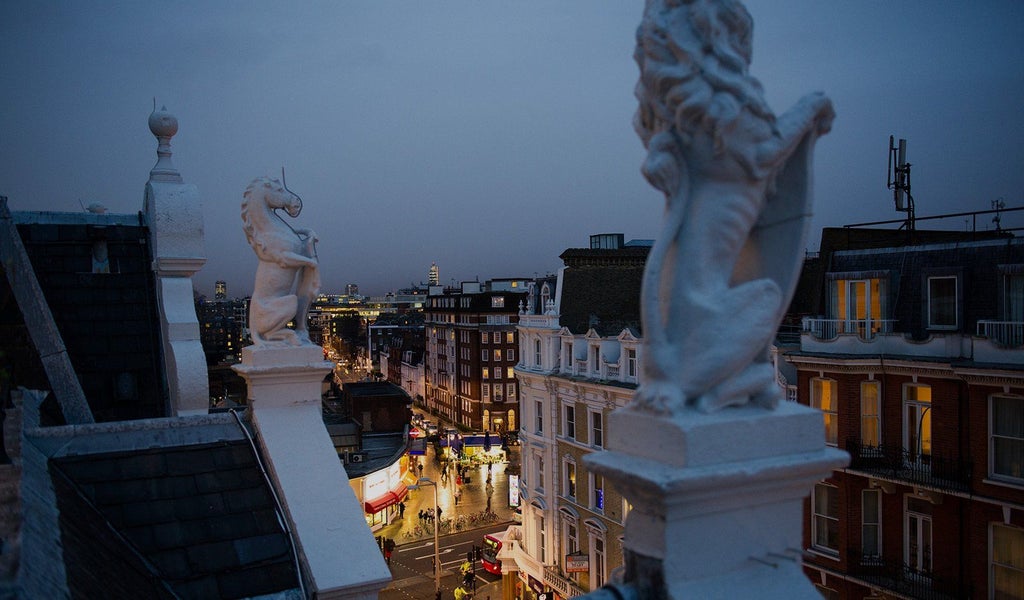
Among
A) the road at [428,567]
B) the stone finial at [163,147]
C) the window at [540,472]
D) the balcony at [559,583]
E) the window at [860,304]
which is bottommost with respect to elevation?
the road at [428,567]

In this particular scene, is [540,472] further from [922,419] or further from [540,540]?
[922,419]

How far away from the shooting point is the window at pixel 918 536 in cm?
1762

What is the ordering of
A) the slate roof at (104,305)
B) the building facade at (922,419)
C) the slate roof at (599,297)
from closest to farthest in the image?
the slate roof at (104,305) → the building facade at (922,419) → the slate roof at (599,297)

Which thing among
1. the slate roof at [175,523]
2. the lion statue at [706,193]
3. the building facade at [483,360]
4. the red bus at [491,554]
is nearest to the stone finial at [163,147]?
the slate roof at [175,523]

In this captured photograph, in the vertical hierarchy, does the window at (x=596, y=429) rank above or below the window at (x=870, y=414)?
below

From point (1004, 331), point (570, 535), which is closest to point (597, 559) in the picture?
point (570, 535)

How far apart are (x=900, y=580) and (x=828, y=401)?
4.58m

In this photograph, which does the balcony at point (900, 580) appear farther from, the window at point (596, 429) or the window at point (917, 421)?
the window at point (596, 429)

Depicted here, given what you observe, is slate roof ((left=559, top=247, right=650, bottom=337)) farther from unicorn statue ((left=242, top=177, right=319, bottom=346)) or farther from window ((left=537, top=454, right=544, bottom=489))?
unicorn statue ((left=242, top=177, right=319, bottom=346))

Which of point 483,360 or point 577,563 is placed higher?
point 483,360

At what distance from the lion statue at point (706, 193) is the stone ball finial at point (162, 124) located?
8.12 m

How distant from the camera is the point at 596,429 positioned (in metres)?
28.4

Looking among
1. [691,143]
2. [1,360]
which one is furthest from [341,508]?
[691,143]

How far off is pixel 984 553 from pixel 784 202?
1695cm
